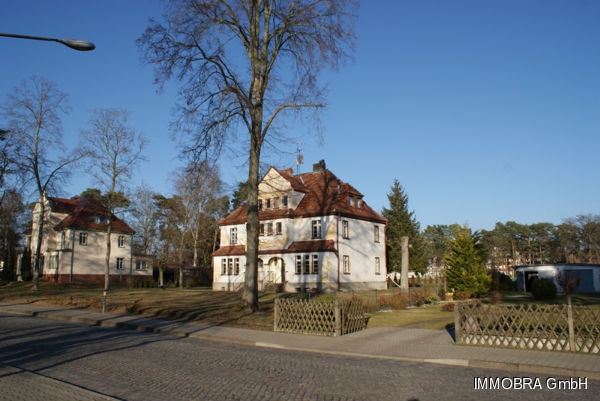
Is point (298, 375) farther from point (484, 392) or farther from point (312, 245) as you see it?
point (312, 245)

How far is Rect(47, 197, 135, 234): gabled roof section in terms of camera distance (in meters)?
55.2

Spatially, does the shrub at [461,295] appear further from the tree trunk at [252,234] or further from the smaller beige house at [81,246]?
the smaller beige house at [81,246]

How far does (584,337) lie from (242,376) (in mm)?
8819

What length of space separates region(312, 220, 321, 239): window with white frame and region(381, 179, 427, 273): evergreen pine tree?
20936mm

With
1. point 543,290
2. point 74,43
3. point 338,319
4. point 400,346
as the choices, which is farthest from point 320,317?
point 543,290

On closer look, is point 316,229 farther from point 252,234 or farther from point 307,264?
point 252,234

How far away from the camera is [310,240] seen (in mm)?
40000

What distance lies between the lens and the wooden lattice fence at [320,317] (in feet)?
51.7

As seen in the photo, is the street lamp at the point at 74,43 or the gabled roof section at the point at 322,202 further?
the gabled roof section at the point at 322,202

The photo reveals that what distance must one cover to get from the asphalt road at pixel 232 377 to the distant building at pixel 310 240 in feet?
82.7

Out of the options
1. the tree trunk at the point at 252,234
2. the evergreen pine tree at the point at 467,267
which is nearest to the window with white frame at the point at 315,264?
the evergreen pine tree at the point at 467,267

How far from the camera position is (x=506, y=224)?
119 metres

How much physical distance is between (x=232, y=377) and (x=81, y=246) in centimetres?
5277

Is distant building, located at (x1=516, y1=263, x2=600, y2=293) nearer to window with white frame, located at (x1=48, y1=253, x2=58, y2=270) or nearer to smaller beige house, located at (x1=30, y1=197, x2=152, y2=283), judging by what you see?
smaller beige house, located at (x1=30, y1=197, x2=152, y2=283)
